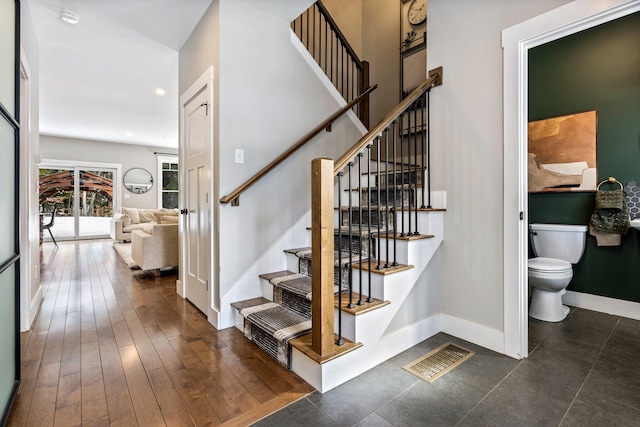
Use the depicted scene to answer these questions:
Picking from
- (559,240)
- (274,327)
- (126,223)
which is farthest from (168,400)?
(126,223)

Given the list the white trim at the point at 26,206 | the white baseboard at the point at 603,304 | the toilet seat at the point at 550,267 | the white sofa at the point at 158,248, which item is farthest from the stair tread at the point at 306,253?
the white sofa at the point at 158,248

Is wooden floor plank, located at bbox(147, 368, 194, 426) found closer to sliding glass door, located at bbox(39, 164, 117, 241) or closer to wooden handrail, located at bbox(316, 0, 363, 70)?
wooden handrail, located at bbox(316, 0, 363, 70)

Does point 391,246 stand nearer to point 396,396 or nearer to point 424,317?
point 424,317

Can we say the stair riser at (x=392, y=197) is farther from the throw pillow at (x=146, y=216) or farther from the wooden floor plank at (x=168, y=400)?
the throw pillow at (x=146, y=216)

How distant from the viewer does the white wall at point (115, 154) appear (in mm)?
7773

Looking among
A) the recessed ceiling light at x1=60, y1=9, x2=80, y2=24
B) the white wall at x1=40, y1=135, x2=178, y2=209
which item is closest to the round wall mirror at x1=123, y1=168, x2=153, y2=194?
the white wall at x1=40, y1=135, x2=178, y2=209

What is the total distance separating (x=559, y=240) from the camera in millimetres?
2822

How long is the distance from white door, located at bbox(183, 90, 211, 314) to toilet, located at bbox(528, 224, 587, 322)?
2658 millimetres

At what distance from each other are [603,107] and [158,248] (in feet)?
16.3

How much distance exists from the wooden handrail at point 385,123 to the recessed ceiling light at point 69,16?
8.96ft

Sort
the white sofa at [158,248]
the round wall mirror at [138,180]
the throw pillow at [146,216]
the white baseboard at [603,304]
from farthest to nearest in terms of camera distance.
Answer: the round wall mirror at [138,180], the throw pillow at [146,216], the white sofa at [158,248], the white baseboard at [603,304]

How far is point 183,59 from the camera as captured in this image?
3.19 metres

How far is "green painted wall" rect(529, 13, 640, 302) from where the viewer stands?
2.54 metres

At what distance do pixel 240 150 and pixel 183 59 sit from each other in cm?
152
